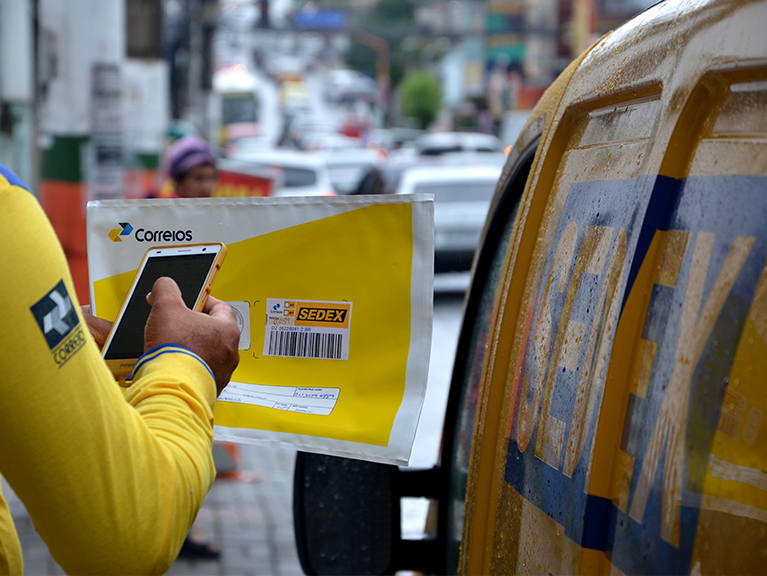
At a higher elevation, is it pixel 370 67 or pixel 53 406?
pixel 370 67

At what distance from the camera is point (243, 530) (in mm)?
4707

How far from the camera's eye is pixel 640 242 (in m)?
1.15

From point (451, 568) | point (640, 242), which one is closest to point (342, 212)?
point (640, 242)

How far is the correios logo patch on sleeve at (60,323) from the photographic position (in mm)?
1016

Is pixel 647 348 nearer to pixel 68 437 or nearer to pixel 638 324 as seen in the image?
pixel 638 324

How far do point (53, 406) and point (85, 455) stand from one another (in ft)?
0.23

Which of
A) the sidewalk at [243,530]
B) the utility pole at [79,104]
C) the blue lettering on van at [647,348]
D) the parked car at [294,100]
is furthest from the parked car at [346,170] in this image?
the parked car at [294,100]

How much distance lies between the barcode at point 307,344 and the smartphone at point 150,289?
0.17m

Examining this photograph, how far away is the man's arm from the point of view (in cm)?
100

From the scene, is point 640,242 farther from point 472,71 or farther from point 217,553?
point 472,71

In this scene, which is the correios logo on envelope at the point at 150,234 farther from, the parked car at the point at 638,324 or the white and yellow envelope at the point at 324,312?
the parked car at the point at 638,324

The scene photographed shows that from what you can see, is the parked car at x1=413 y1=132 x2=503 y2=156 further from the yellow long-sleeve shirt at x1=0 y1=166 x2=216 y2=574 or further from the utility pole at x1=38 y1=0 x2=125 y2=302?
the yellow long-sleeve shirt at x1=0 y1=166 x2=216 y2=574

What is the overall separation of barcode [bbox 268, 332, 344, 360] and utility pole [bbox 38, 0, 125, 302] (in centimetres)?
403

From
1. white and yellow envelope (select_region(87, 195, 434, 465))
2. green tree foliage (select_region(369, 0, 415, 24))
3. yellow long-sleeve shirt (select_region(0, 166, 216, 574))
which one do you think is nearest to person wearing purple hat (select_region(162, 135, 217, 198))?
white and yellow envelope (select_region(87, 195, 434, 465))
